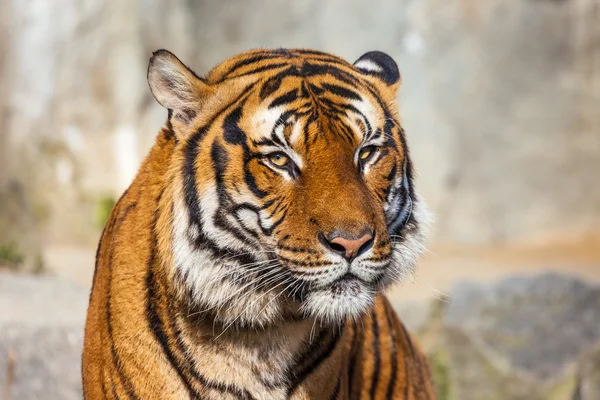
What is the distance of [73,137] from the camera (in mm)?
9289

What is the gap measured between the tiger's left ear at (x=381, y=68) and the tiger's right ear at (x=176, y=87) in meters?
0.50

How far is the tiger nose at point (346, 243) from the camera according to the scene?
1860mm

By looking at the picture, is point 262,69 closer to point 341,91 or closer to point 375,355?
point 341,91

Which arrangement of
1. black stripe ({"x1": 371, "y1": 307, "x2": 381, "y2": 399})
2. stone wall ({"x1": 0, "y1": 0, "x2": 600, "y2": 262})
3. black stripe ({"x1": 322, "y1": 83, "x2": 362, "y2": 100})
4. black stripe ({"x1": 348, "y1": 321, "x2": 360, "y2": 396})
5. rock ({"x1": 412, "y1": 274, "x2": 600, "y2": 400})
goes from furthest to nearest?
1. stone wall ({"x1": 0, "y1": 0, "x2": 600, "y2": 262})
2. rock ({"x1": 412, "y1": 274, "x2": 600, "y2": 400})
3. black stripe ({"x1": 371, "y1": 307, "x2": 381, "y2": 399})
4. black stripe ({"x1": 348, "y1": 321, "x2": 360, "y2": 396})
5. black stripe ({"x1": 322, "y1": 83, "x2": 362, "y2": 100})

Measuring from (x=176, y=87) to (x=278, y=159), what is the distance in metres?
0.31

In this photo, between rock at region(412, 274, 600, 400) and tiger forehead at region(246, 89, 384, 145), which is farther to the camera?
rock at region(412, 274, 600, 400)

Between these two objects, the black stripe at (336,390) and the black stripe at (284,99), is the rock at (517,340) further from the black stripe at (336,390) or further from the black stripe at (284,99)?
the black stripe at (284,99)

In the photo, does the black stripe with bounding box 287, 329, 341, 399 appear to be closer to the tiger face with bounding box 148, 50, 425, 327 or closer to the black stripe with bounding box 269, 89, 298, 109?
the tiger face with bounding box 148, 50, 425, 327

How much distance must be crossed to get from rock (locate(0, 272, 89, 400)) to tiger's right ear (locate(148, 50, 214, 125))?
2069mm

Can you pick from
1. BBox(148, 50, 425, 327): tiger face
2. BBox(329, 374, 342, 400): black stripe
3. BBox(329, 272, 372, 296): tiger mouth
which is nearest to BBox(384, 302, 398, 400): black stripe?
BBox(329, 374, 342, 400): black stripe

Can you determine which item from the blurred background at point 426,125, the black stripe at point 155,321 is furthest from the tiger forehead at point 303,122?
the blurred background at point 426,125

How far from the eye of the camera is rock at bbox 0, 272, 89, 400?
159 inches

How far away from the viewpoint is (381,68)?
2.36 metres

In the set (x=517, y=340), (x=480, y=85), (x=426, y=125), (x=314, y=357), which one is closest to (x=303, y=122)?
(x=314, y=357)
